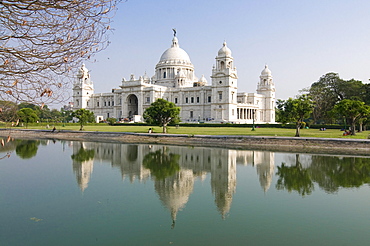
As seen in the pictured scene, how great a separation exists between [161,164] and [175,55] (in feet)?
217

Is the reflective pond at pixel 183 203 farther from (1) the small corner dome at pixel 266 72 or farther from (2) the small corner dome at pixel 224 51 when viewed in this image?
(1) the small corner dome at pixel 266 72

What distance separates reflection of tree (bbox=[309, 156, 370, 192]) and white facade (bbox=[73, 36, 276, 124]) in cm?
4169

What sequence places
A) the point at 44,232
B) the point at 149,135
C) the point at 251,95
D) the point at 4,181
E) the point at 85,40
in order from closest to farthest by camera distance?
the point at 85,40 < the point at 44,232 < the point at 4,181 < the point at 149,135 < the point at 251,95

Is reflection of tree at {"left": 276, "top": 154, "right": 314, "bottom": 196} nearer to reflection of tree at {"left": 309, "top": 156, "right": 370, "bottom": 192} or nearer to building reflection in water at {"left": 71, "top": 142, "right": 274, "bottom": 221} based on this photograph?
reflection of tree at {"left": 309, "top": 156, "right": 370, "bottom": 192}

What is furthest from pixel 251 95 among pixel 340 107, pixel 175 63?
pixel 340 107

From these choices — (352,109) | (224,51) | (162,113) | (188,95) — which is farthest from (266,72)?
(162,113)

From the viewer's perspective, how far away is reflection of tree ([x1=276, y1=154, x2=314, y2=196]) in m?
14.0

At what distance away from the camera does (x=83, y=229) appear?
29.1 ft

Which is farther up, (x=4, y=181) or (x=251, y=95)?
(x=251, y=95)

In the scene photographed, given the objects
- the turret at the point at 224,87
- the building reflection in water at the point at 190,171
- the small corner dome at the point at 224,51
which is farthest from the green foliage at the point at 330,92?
the building reflection in water at the point at 190,171

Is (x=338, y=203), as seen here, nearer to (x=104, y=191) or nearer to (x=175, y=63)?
(x=104, y=191)

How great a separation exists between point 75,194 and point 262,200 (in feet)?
22.3

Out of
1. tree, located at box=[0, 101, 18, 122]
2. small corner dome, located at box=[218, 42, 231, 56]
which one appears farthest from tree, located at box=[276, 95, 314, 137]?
small corner dome, located at box=[218, 42, 231, 56]

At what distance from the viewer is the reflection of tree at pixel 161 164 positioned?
55.4 feet
